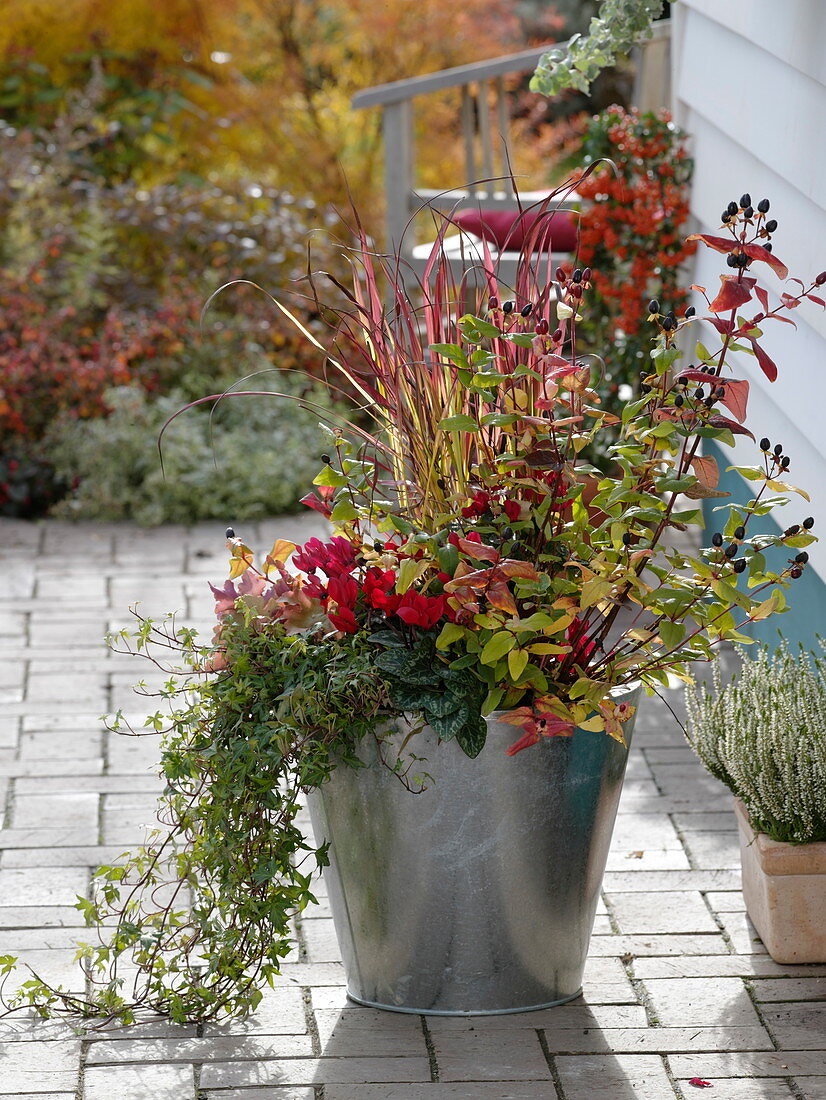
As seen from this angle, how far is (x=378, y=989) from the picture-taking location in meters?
2.17

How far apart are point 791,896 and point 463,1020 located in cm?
57

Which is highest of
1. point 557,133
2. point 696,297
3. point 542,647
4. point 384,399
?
point 384,399

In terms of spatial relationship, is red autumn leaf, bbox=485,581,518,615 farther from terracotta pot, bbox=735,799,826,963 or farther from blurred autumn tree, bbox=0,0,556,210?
blurred autumn tree, bbox=0,0,556,210

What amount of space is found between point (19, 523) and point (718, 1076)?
3.57 metres

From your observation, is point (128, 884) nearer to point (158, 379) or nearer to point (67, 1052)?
point (67, 1052)

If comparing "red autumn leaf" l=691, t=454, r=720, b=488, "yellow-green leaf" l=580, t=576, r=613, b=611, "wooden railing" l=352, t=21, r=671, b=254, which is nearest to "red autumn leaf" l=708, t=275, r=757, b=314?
"red autumn leaf" l=691, t=454, r=720, b=488

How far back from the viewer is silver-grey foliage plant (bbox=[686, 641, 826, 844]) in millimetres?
2227

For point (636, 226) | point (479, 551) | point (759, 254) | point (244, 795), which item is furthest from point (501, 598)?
point (636, 226)

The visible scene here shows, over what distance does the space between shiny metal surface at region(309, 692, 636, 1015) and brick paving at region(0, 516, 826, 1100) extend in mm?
68

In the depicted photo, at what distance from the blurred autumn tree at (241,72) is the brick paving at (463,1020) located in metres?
5.07

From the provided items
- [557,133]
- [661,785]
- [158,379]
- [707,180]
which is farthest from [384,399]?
[557,133]

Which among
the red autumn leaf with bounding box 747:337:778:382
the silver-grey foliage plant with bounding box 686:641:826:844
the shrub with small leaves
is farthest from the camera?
the shrub with small leaves

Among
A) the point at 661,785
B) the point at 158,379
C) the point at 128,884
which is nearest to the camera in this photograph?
the point at 128,884

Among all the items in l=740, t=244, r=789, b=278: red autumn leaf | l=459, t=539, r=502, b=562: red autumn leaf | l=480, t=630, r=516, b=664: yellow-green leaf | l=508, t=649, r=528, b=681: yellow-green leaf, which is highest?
l=740, t=244, r=789, b=278: red autumn leaf
